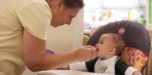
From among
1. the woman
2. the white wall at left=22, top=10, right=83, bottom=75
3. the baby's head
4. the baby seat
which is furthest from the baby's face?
the woman

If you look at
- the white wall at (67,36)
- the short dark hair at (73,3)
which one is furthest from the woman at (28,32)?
the white wall at (67,36)

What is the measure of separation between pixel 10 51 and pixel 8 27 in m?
0.10

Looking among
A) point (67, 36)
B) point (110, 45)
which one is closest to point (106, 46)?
point (110, 45)

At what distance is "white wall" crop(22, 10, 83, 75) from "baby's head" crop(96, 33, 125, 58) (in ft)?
0.70

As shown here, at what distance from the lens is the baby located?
1.45 m

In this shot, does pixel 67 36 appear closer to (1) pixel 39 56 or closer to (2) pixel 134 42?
(2) pixel 134 42

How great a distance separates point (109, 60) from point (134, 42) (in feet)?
0.72

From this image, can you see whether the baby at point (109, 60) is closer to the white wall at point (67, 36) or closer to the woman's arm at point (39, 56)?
the white wall at point (67, 36)

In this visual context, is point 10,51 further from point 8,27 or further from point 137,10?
point 137,10

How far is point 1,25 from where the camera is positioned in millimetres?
1045

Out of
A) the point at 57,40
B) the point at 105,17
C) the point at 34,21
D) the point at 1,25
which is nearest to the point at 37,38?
the point at 34,21

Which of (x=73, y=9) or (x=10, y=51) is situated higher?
(x=73, y=9)

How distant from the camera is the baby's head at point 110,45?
1539mm

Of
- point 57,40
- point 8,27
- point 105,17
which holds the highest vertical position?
point 8,27
